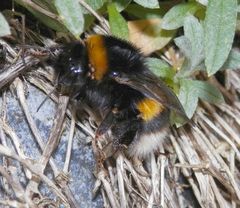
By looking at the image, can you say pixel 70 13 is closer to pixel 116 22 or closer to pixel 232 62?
pixel 116 22

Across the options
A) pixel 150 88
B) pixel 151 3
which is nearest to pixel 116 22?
pixel 151 3

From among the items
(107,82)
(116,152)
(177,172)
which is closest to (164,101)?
(107,82)

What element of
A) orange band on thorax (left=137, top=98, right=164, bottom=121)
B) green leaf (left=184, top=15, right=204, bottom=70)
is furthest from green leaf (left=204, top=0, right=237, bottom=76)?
orange band on thorax (left=137, top=98, right=164, bottom=121)

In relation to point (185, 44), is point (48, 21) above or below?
above

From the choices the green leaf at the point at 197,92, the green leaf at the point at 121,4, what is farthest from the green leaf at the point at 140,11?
the green leaf at the point at 197,92

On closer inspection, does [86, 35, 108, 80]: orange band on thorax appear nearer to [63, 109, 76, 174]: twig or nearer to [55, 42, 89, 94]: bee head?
[55, 42, 89, 94]: bee head

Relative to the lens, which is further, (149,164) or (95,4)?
(149,164)

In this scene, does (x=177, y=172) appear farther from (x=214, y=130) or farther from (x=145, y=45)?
(x=145, y=45)
